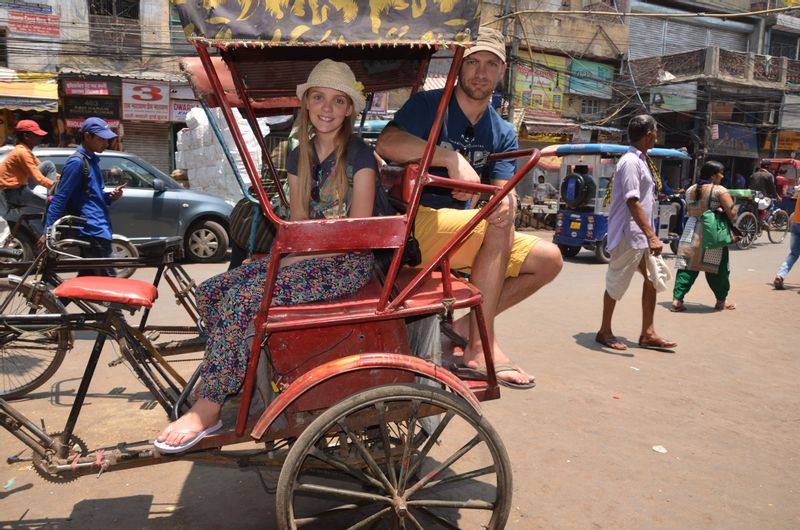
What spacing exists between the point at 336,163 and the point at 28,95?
15.7 meters

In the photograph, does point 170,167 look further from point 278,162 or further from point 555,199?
point 278,162

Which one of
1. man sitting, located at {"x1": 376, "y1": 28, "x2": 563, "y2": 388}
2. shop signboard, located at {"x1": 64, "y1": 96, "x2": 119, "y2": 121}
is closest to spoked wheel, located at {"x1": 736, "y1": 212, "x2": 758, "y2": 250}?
man sitting, located at {"x1": 376, "y1": 28, "x2": 563, "y2": 388}

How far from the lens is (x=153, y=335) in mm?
3541

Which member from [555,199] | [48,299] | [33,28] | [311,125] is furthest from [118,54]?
[311,125]

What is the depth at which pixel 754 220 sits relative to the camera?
13.4 m

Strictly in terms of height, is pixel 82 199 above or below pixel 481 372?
above

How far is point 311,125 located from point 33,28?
16880 mm

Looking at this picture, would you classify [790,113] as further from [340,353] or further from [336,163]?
[340,353]

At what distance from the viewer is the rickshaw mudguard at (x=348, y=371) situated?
2.08m

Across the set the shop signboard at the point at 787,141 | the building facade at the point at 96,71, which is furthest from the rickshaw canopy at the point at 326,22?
the shop signboard at the point at 787,141

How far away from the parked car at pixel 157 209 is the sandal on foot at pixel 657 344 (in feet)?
20.1

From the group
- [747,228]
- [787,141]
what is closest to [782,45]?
[787,141]

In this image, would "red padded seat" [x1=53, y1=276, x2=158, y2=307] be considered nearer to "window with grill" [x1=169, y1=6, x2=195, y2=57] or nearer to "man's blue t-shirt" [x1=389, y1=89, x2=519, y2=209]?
"man's blue t-shirt" [x1=389, y1=89, x2=519, y2=209]

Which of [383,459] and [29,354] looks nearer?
[383,459]
